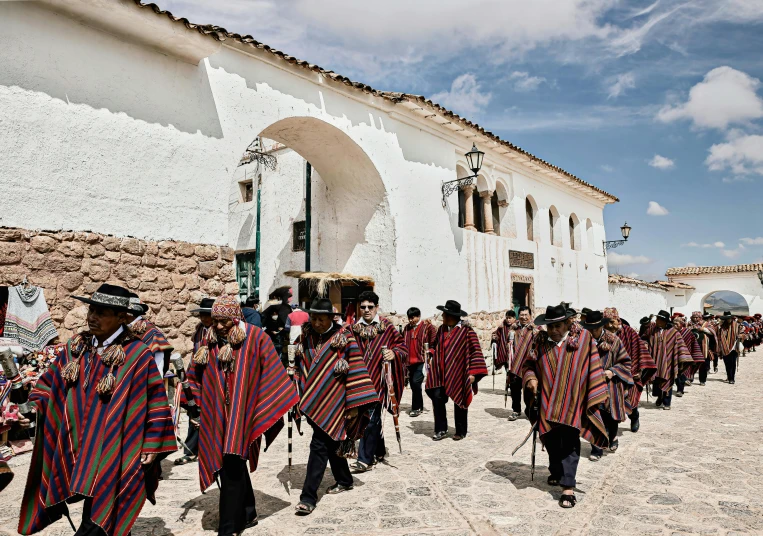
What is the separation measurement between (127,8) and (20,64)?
1.48 metres

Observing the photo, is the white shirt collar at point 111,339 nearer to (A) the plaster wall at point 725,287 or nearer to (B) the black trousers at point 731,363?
(B) the black trousers at point 731,363

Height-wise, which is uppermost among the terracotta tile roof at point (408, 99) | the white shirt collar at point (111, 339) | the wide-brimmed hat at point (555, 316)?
the terracotta tile roof at point (408, 99)

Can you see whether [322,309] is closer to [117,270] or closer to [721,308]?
[117,270]

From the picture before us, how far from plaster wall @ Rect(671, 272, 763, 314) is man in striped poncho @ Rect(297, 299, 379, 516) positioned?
32.3 metres

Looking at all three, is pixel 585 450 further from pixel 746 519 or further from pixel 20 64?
pixel 20 64

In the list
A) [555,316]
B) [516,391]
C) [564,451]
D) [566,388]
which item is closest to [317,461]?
[564,451]

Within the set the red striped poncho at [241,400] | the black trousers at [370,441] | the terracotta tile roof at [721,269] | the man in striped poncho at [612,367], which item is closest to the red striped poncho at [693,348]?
the man in striped poncho at [612,367]

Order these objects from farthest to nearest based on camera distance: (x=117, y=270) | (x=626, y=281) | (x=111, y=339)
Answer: (x=626, y=281) < (x=117, y=270) < (x=111, y=339)

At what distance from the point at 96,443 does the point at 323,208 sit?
10056 mm

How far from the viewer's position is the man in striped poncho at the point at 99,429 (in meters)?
2.92

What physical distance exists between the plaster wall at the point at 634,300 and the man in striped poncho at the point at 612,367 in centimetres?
1693

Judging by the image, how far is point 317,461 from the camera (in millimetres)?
4293

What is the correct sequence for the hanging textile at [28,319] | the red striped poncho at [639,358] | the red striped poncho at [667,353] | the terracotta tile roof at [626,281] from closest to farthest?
the hanging textile at [28,319] < the red striped poncho at [639,358] < the red striped poncho at [667,353] < the terracotta tile roof at [626,281]

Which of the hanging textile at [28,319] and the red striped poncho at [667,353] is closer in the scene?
the hanging textile at [28,319]
